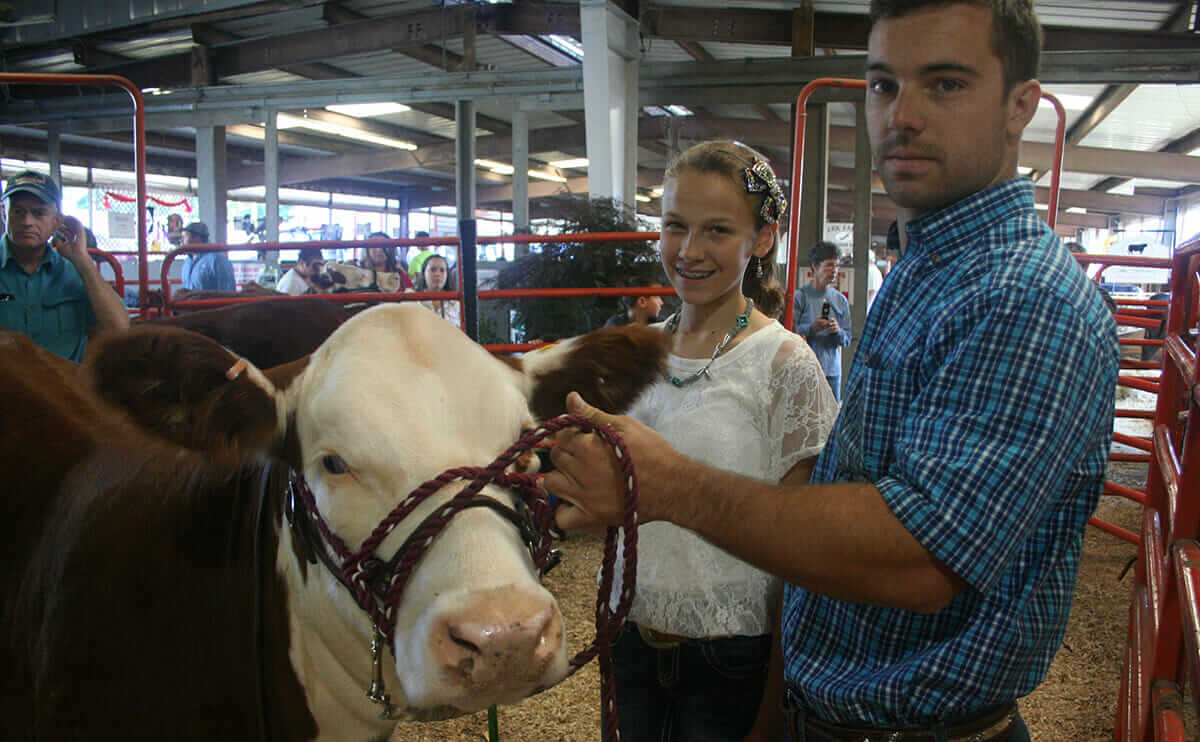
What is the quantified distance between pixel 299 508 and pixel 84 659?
0.54 m

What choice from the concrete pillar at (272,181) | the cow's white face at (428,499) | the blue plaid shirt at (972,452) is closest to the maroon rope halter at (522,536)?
the cow's white face at (428,499)

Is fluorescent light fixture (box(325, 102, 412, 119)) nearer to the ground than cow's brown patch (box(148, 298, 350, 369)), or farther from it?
farther from it

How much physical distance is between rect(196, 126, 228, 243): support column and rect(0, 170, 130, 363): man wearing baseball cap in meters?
6.23

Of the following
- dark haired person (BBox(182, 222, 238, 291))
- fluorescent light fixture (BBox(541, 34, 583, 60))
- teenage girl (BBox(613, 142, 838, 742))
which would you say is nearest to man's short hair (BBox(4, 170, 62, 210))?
dark haired person (BBox(182, 222, 238, 291))

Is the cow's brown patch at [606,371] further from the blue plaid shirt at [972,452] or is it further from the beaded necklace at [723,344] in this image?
the blue plaid shirt at [972,452]

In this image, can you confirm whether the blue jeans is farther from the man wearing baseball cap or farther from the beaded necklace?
the man wearing baseball cap

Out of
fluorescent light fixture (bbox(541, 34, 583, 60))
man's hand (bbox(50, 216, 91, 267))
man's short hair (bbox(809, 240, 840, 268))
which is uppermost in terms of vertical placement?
fluorescent light fixture (bbox(541, 34, 583, 60))

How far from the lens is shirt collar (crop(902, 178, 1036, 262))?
995 mm

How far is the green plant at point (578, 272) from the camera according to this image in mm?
5016

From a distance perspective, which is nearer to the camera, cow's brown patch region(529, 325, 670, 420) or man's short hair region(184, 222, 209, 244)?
cow's brown patch region(529, 325, 670, 420)

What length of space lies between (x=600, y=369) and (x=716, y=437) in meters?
0.26

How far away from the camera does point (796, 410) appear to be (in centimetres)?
148

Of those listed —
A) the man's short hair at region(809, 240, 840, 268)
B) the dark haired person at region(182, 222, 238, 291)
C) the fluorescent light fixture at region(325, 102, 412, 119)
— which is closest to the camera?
the man's short hair at region(809, 240, 840, 268)

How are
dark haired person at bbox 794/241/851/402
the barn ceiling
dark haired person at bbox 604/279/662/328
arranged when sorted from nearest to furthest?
dark haired person at bbox 604/279/662/328 < dark haired person at bbox 794/241/851/402 < the barn ceiling
